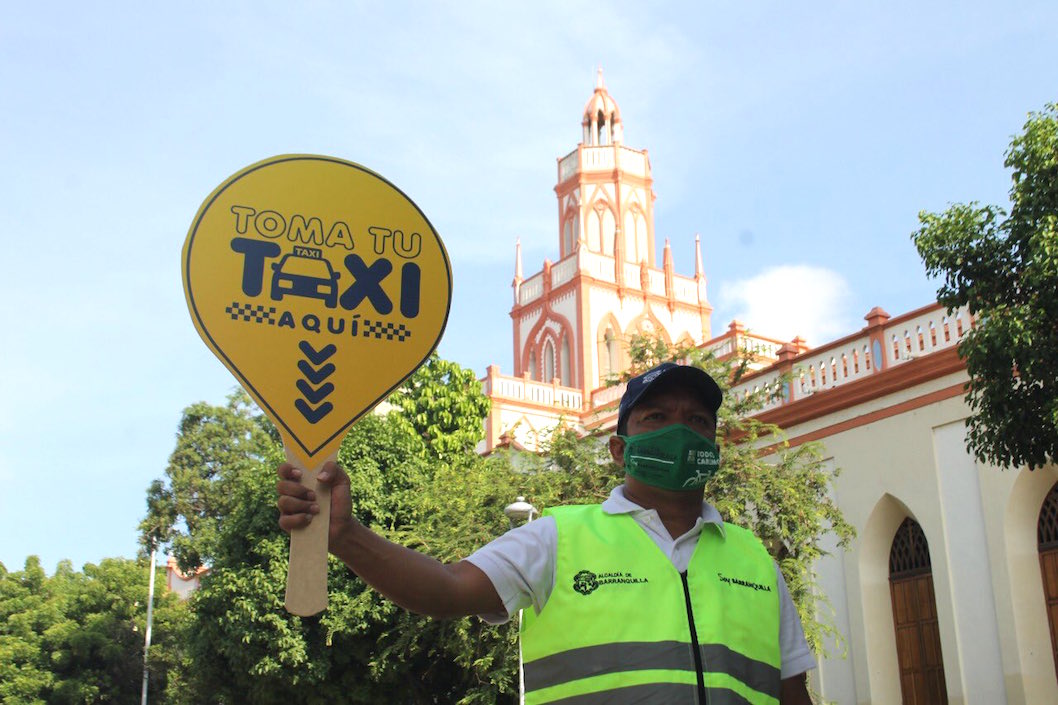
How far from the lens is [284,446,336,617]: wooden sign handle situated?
2.75 metres

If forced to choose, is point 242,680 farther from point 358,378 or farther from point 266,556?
point 358,378

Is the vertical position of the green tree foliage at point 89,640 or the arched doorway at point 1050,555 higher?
the green tree foliage at point 89,640

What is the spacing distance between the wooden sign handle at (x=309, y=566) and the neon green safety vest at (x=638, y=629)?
595 millimetres

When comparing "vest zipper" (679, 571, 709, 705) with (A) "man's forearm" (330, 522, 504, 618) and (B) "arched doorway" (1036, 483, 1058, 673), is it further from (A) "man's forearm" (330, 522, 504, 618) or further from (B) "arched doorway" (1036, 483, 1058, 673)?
(B) "arched doorway" (1036, 483, 1058, 673)

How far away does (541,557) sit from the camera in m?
3.10

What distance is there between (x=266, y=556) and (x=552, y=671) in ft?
56.5

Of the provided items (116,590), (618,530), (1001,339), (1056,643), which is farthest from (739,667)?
(116,590)

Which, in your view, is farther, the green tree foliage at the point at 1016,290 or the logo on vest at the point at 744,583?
the green tree foliage at the point at 1016,290

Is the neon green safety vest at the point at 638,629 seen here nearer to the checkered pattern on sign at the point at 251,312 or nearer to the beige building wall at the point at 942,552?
the checkered pattern on sign at the point at 251,312

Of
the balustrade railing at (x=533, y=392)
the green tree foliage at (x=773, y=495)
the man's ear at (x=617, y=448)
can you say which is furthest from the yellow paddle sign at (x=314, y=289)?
the balustrade railing at (x=533, y=392)

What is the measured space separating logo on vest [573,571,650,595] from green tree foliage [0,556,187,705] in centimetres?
3339

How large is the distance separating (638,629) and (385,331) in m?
1.07

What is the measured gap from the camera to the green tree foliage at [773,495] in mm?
14406

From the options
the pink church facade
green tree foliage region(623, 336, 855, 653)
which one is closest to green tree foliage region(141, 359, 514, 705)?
the pink church facade
